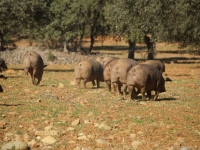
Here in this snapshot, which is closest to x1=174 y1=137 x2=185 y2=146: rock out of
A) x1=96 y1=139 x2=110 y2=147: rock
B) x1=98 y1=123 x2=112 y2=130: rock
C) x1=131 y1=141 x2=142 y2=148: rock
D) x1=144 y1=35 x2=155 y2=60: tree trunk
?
x1=131 y1=141 x2=142 y2=148: rock

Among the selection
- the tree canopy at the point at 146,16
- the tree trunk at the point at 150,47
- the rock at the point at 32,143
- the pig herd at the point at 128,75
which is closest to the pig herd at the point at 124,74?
the pig herd at the point at 128,75

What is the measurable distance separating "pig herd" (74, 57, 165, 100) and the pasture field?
0.46 meters

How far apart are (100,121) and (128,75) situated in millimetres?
3441

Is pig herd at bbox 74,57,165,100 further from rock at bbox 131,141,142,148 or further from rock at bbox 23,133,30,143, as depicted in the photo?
rock at bbox 23,133,30,143

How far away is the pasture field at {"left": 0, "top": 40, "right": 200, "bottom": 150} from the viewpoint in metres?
8.81

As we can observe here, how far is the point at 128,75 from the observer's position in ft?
45.4

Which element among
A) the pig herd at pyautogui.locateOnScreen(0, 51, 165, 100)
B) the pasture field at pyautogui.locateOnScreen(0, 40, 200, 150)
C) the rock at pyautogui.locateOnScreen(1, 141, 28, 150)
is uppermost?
the pig herd at pyautogui.locateOnScreen(0, 51, 165, 100)

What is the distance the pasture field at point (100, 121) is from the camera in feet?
28.9

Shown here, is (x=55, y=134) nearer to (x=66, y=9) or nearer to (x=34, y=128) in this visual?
(x=34, y=128)

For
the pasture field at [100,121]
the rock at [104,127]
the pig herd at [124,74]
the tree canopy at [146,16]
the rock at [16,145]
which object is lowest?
the pasture field at [100,121]

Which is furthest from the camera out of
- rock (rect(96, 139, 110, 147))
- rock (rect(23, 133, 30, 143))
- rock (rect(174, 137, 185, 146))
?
rock (rect(23, 133, 30, 143))

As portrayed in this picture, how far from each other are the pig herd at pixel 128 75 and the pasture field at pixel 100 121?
46 cm

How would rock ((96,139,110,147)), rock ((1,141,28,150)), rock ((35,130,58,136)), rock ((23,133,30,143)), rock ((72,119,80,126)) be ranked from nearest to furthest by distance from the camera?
rock ((1,141,28,150)) → rock ((96,139,110,147)) → rock ((23,133,30,143)) → rock ((35,130,58,136)) → rock ((72,119,80,126))

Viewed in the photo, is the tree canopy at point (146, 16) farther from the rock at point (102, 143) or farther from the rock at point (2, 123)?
the rock at point (102, 143)
